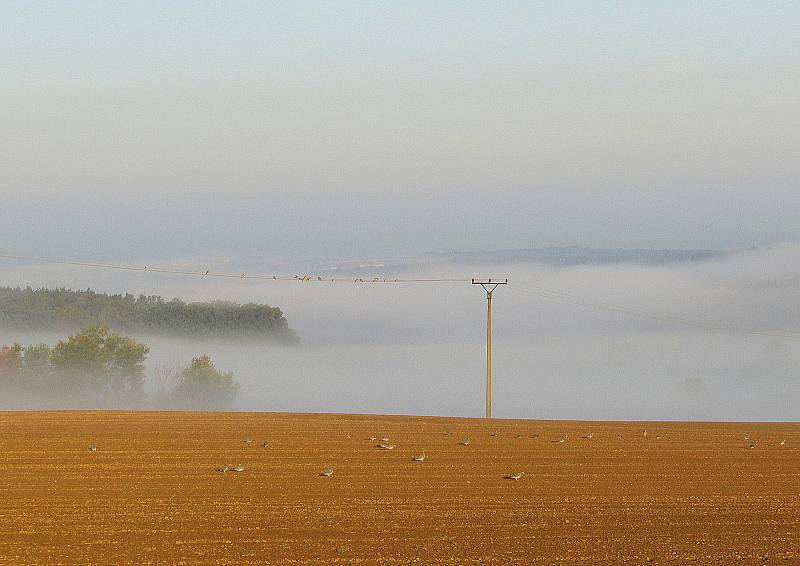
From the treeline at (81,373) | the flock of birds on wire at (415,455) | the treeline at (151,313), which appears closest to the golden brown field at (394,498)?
the flock of birds on wire at (415,455)

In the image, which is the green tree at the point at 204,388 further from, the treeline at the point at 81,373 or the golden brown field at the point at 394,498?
the golden brown field at the point at 394,498

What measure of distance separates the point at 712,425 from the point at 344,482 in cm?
2152

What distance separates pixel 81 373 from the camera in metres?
105

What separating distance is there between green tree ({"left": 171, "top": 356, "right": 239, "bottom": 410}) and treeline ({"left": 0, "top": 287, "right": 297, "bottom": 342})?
673 inches

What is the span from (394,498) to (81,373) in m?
87.7

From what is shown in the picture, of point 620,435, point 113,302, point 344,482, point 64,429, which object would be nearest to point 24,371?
point 113,302

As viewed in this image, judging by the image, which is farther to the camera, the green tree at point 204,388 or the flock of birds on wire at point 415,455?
the green tree at point 204,388

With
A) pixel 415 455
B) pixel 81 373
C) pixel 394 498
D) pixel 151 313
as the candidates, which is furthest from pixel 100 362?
pixel 394 498

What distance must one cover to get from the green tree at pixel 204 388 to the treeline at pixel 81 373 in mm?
442

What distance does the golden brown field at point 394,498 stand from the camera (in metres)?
17.7

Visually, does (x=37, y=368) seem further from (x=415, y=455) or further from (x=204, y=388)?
(x=415, y=455)

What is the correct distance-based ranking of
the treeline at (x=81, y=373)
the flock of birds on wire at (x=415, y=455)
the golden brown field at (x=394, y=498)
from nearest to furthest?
the golden brown field at (x=394, y=498), the flock of birds on wire at (x=415, y=455), the treeline at (x=81, y=373)

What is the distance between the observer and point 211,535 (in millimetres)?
18516

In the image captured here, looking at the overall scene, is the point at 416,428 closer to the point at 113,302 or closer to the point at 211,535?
the point at 211,535
